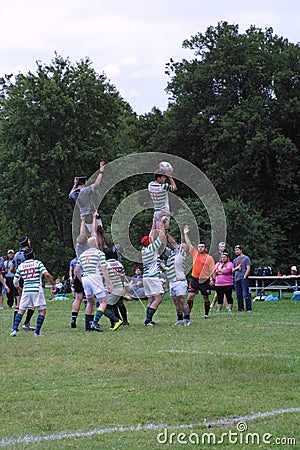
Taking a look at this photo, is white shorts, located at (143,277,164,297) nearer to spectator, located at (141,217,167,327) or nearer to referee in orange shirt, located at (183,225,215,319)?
spectator, located at (141,217,167,327)

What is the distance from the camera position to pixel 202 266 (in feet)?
69.0

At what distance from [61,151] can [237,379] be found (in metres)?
39.0

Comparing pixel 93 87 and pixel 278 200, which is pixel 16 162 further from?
pixel 278 200

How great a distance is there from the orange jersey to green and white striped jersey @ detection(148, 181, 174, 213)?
3669 millimetres

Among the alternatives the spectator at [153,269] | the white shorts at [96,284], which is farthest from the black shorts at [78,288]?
the white shorts at [96,284]

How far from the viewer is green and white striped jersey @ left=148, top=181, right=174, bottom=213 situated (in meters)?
16.8

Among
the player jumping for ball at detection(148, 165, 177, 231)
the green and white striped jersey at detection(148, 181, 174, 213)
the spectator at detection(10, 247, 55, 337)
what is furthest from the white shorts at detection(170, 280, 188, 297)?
the spectator at detection(10, 247, 55, 337)

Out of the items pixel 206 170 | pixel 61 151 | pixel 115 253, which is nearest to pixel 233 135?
pixel 206 170

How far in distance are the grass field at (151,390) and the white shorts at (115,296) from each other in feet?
5.81

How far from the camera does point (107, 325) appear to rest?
60.6ft

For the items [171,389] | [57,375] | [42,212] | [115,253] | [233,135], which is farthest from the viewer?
[42,212]

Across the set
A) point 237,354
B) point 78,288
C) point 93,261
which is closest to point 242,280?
point 78,288

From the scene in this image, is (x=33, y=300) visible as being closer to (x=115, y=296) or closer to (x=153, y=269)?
(x=115, y=296)

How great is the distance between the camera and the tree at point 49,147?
48312 millimetres
